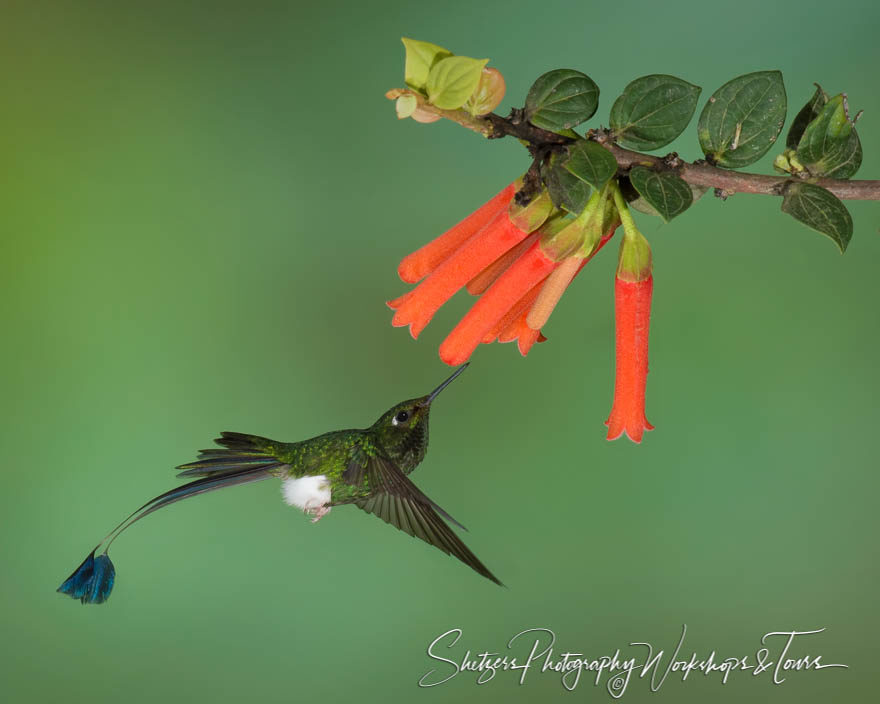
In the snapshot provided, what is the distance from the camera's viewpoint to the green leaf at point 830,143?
0.69m

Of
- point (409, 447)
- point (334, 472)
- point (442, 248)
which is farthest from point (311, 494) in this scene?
point (442, 248)

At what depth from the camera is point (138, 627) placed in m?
1.64

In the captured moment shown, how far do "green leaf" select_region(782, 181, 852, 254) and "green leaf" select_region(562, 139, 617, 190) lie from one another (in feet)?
0.57

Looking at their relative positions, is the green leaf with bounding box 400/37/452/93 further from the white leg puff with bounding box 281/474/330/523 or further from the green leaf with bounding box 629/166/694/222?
the white leg puff with bounding box 281/474/330/523

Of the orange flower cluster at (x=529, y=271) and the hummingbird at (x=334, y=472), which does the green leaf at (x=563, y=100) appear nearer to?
the orange flower cluster at (x=529, y=271)

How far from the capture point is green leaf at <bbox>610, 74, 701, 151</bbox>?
2.25 ft

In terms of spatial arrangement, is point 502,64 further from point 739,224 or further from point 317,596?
point 317,596

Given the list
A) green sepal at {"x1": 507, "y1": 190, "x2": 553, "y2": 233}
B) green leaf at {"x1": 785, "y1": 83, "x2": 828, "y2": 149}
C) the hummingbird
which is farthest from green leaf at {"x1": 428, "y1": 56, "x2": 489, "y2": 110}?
the hummingbird

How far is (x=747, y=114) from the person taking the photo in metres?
0.71

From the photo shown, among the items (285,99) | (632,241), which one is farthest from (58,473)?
(632,241)

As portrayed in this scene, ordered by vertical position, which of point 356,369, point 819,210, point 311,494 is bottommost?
point 819,210

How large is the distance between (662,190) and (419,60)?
0.69 ft

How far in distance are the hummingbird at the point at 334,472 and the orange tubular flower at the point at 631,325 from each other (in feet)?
0.82

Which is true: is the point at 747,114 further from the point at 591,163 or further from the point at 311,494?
the point at 311,494
